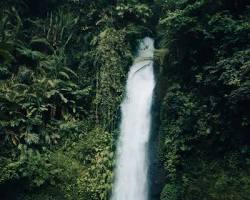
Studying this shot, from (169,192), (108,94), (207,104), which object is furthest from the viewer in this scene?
(108,94)

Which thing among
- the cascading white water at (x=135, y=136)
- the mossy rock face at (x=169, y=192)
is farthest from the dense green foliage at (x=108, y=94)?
the cascading white water at (x=135, y=136)

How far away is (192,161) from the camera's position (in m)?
10.2

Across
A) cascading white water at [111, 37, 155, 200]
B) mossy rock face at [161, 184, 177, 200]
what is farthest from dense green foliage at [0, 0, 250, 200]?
cascading white water at [111, 37, 155, 200]

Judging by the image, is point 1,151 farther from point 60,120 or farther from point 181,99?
point 181,99

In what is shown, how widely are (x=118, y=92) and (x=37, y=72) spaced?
9.51 feet

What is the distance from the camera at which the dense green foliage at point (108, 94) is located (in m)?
9.70

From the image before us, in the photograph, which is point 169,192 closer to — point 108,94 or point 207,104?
point 207,104

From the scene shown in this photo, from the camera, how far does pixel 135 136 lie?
12.3 m

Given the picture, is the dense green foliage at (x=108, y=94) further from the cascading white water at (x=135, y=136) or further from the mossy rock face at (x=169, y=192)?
the cascading white water at (x=135, y=136)

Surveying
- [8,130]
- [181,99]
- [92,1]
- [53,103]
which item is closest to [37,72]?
[53,103]

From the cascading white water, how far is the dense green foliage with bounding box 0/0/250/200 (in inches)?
12.1

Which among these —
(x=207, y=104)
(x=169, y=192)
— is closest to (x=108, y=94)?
(x=207, y=104)

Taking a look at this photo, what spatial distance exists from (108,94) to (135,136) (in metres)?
1.76

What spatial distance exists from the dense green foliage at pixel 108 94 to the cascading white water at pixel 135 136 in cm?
31
